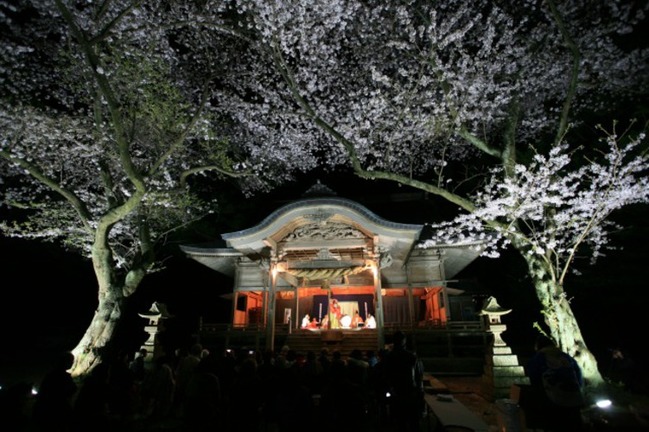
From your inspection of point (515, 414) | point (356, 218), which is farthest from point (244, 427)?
point (356, 218)

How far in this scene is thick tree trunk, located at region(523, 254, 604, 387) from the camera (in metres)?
8.05

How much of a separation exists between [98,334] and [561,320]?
11.5 metres

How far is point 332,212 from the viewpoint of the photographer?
13.4 metres

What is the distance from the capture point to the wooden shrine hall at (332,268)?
1328 cm

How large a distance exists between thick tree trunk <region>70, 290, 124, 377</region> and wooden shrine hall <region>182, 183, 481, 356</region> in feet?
15.1

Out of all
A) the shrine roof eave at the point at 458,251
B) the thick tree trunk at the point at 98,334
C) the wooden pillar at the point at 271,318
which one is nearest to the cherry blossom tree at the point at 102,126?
the thick tree trunk at the point at 98,334

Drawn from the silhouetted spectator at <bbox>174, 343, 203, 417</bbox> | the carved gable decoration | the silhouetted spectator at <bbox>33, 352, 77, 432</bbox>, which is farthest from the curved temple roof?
the silhouetted spectator at <bbox>33, 352, 77, 432</bbox>

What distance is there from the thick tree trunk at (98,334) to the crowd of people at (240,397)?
309 cm

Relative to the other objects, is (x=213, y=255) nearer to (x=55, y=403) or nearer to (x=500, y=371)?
(x=55, y=403)

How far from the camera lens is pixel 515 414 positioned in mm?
5527

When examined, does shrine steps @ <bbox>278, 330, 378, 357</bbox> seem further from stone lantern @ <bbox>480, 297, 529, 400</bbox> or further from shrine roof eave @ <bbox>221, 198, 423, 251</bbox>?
stone lantern @ <bbox>480, 297, 529, 400</bbox>

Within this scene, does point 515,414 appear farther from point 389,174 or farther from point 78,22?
point 78,22

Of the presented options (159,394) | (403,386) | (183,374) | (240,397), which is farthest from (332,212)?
(240,397)

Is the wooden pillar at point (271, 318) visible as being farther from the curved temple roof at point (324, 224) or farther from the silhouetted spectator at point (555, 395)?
the silhouetted spectator at point (555, 395)
